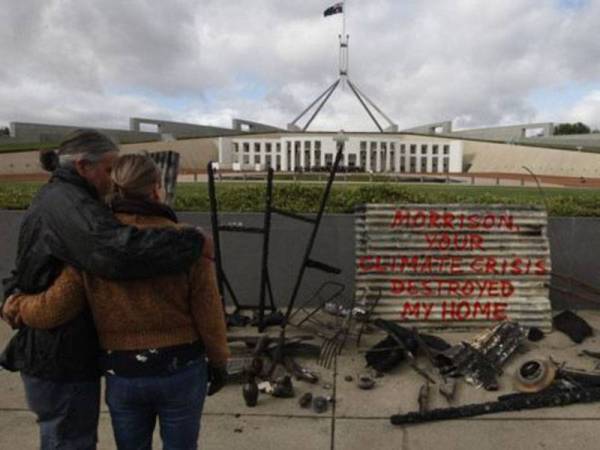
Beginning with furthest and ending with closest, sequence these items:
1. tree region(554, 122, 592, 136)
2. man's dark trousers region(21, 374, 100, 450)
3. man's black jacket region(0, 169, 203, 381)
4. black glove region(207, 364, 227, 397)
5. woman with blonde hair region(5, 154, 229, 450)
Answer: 1. tree region(554, 122, 592, 136)
2. black glove region(207, 364, 227, 397)
3. man's dark trousers region(21, 374, 100, 450)
4. woman with blonde hair region(5, 154, 229, 450)
5. man's black jacket region(0, 169, 203, 381)

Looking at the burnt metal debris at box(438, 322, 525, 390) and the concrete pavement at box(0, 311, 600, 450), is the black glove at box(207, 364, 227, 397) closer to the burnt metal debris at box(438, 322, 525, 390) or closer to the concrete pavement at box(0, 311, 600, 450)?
the concrete pavement at box(0, 311, 600, 450)

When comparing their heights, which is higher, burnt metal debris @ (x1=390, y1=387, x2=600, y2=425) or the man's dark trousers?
the man's dark trousers

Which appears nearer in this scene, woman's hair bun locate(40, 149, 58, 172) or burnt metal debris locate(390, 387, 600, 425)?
woman's hair bun locate(40, 149, 58, 172)

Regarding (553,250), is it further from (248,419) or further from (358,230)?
(248,419)

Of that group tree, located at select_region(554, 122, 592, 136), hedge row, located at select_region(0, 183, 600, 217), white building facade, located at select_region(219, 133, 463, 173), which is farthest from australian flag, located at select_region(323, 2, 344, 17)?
hedge row, located at select_region(0, 183, 600, 217)

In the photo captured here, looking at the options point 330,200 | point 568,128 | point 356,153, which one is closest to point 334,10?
point 356,153

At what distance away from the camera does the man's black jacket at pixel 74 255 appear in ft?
6.02

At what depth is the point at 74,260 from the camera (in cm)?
189

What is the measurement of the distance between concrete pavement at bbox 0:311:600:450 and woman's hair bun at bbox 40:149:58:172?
181cm

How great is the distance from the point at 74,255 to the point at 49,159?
2.53ft

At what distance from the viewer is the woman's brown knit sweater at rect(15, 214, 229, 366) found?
6.33 ft

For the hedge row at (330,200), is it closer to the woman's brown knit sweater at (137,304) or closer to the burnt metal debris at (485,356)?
the burnt metal debris at (485,356)

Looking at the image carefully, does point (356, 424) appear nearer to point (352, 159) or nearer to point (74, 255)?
point (74, 255)

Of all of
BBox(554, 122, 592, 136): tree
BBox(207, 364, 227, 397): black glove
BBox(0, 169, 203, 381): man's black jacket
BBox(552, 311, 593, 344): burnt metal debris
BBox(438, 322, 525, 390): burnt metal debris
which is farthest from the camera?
BBox(554, 122, 592, 136): tree
